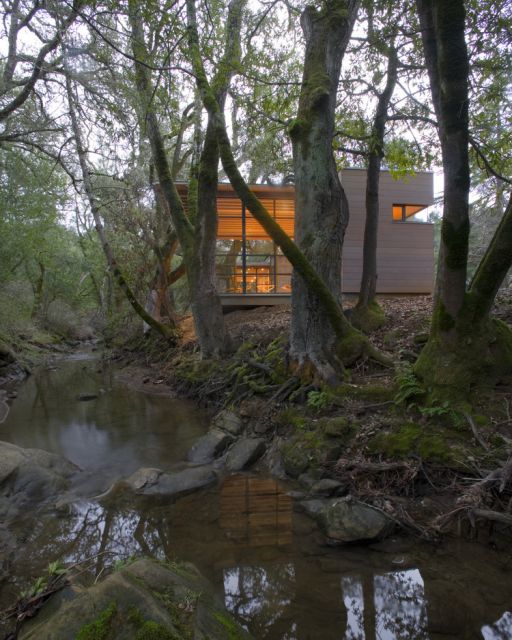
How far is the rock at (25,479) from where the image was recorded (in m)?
4.60

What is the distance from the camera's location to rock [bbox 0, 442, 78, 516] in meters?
4.60

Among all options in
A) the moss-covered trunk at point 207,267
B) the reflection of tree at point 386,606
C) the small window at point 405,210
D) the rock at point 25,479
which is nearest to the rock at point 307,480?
the reflection of tree at point 386,606

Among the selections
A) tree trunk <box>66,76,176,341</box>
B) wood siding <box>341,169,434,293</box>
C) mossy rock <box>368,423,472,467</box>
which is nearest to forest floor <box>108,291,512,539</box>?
mossy rock <box>368,423,472,467</box>

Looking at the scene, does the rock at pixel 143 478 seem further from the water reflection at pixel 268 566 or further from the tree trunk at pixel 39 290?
the tree trunk at pixel 39 290

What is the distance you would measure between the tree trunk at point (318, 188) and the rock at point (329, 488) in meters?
2.29

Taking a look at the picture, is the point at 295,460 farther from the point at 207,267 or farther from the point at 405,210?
the point at 405,210

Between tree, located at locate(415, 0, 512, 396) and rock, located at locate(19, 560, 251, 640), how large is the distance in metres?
3.86

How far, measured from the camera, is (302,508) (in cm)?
436

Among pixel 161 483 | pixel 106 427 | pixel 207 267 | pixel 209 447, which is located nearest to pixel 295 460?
pixel 209 447

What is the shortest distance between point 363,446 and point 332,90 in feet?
18.7

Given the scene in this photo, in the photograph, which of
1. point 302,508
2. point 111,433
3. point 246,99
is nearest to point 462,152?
point 302,508

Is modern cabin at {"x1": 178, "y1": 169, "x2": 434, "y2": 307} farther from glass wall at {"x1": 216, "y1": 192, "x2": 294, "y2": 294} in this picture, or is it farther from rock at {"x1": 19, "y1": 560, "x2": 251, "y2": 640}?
rock at {"x1": 19, "y1": 560, "x2": 251, "y2": 640}

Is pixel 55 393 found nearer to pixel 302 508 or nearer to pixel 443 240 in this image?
pixel 302 508

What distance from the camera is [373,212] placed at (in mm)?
9469
